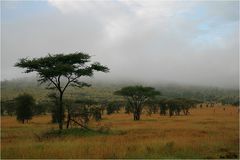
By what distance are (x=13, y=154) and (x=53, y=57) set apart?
1814 cm

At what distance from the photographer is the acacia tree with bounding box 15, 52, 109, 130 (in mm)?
32031

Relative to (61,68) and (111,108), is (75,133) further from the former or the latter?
(111,108)

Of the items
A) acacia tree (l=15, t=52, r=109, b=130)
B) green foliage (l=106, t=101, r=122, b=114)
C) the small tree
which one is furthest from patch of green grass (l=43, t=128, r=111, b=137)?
green foliage (l=106, t=101, r=122, b=114)

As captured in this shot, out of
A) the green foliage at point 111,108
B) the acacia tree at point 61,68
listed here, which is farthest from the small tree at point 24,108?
the green foliage at point 111,108

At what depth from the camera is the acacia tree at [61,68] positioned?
105 ft

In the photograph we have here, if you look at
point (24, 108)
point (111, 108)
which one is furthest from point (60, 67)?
point (111, 108)

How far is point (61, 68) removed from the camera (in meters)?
31.7

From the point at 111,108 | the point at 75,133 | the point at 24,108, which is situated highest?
the point at 24,108

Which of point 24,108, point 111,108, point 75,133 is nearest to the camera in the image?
point 75,133

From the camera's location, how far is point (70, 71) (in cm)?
3278

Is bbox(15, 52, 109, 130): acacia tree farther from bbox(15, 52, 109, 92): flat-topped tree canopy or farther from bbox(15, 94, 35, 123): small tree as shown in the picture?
bbox(15, 94, 35, 123): small tree

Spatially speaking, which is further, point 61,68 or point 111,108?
point 111,108

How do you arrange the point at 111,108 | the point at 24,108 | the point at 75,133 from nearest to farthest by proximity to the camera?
1. the point at 75,133
2. the point at 24,108
3. the point at 111,108

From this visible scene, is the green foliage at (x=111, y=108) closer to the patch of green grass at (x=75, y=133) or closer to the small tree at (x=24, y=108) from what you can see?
the small tree at (x=24, y=108)
